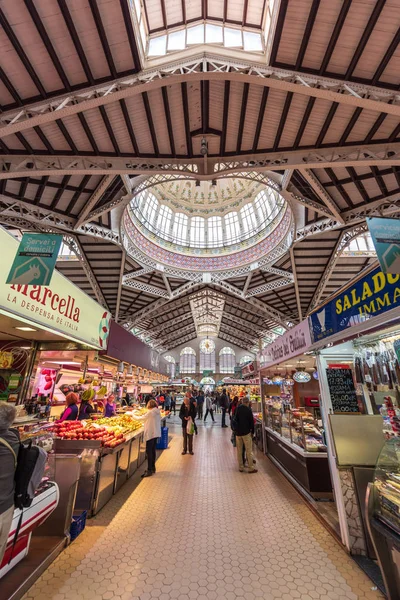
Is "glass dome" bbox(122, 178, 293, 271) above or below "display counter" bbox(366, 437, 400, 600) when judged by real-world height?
above

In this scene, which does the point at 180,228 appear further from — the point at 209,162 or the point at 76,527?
the point at 76,527

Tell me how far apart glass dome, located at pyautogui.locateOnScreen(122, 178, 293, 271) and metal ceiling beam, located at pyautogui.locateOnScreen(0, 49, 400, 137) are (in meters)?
8.42

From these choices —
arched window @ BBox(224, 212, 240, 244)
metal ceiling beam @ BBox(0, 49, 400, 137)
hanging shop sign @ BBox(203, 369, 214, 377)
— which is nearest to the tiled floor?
metal ceiling beam @ BBox(0, 49, 400, 137)

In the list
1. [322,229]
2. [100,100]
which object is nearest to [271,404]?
[322,229]

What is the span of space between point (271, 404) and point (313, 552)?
534cm

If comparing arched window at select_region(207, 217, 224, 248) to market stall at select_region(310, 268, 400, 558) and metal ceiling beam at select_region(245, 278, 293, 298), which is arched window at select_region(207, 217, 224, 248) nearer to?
metal ceiling beam at select_region(245, 278, 293, 298)

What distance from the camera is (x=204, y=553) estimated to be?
10.1 ft

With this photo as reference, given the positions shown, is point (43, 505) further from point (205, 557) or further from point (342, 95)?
point (342, 95)

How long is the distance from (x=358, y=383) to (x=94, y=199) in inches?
400

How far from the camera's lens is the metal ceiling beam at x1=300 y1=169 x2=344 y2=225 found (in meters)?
8.51

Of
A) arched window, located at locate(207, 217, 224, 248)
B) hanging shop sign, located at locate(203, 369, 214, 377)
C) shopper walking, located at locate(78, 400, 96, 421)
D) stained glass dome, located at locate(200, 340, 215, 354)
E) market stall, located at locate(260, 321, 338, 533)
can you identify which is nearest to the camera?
market stall, located at locate(260, 321, 338, 533)

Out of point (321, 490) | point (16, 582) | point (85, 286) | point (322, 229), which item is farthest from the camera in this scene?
point (85, 286)

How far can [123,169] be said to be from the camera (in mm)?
7645

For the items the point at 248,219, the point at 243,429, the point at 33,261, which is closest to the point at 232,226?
the point at 248,219
